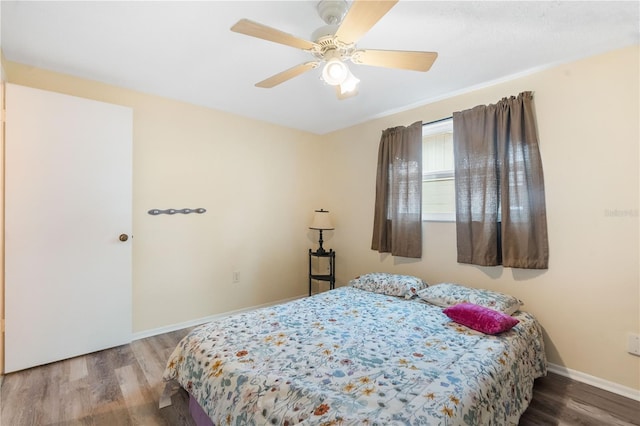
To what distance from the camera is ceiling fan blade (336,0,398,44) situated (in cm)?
119

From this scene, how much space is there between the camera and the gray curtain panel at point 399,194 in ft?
9.75

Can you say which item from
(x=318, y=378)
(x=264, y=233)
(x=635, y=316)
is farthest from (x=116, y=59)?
(x=635, y=316)

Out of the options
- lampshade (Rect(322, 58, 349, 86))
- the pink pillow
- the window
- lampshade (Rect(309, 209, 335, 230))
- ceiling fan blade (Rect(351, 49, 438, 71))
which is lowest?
the pink pillow

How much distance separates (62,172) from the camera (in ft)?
7.58

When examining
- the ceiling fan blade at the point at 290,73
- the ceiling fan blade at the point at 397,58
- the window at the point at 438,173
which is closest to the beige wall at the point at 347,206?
the window at the point at 438,173

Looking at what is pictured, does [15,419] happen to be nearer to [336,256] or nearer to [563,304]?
[336,256]

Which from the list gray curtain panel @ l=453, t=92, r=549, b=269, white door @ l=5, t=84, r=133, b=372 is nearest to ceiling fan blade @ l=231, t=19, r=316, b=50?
gray curtain panel @ l=453, t=92, r=549, b=269

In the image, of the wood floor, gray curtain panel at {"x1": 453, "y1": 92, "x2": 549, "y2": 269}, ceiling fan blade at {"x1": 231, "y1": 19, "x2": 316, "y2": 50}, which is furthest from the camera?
gray curtain panel at {"x1": 453, "y1": 92, "x2": 549, "y2": 269}

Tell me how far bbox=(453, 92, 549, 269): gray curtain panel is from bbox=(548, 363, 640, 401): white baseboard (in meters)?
0.76

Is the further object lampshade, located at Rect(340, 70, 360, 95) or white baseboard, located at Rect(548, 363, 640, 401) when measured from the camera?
white baseboard, located at Rect(548, 363, 640, 401)

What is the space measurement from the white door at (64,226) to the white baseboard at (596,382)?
352 centimetres

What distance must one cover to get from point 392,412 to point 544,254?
6.15 feet

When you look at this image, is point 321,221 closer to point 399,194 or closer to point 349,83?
point 399,194

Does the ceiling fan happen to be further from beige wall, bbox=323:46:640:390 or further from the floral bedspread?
the floral bedspread
